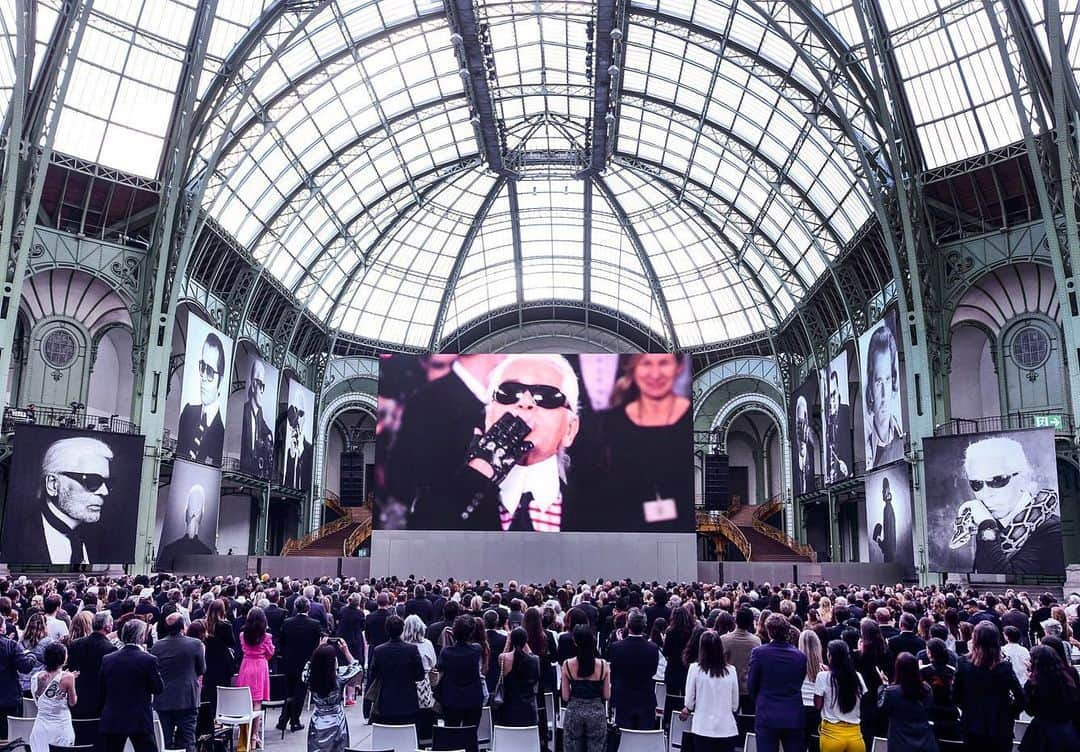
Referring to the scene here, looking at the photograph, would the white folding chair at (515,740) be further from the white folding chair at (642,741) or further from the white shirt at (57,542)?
the white shirt at (57,542)

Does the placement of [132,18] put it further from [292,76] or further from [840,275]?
[840,275]

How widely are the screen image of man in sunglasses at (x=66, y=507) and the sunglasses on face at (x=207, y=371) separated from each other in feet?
24.7

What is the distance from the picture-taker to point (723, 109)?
1704 inches

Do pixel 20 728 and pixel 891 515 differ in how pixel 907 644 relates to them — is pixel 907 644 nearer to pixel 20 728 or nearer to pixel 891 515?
pixel 20 728

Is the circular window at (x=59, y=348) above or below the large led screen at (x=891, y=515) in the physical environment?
above

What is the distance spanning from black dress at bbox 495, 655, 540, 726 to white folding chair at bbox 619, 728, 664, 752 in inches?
37.6

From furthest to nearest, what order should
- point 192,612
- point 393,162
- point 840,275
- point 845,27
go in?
1. point 393,162
2. point 840,275
3. point 845,27
4. point 192,612

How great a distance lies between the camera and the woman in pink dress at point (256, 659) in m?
11.4

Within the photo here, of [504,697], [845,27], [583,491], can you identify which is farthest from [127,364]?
[504,697]

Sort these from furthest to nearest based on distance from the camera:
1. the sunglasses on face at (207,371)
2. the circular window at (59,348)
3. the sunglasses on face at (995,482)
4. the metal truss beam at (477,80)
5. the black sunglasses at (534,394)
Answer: the black sunglasses at (534,394), the sunglasses on face at (207,371), the metal truss beam at (477,80), the circular window at (59,348), the sunglasses on face at (995,482)

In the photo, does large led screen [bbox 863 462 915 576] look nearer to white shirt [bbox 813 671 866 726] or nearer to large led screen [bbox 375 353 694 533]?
large led screen [bbox 375 353 694 533]

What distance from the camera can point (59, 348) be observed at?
36.7 m

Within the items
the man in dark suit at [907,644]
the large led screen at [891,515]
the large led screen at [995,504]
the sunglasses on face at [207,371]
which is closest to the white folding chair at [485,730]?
the man in dark suit at [907,644]

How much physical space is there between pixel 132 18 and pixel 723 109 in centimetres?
2531
